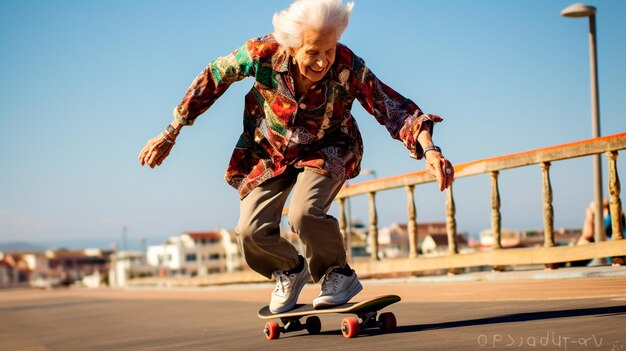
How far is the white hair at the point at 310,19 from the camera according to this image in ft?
14.6

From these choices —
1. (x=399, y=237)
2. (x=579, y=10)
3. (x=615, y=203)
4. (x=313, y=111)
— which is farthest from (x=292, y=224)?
(x=399, y=237)

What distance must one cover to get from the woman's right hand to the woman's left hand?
161cm

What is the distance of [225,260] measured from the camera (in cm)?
12694

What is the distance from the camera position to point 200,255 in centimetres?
12888

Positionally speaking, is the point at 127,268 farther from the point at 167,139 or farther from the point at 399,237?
the point at 167,139

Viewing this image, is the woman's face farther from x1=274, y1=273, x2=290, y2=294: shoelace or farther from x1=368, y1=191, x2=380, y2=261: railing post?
x1=368, y1=191, x2=380, y2=261: railing post

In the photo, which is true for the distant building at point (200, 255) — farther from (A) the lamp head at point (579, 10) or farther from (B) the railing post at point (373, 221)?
(B) the railing post at point (373, 221)

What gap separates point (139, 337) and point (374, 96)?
2307 millimetres

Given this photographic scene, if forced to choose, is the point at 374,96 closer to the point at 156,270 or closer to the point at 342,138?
the point at 342,138

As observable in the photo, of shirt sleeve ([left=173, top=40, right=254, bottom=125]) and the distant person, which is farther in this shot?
the distant person

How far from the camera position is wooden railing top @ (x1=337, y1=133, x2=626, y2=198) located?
29.7 feet

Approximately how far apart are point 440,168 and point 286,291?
1290 mm

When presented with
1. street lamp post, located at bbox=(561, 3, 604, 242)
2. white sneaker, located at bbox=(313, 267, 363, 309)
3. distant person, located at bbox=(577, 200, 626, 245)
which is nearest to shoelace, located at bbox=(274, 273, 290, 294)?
white sneaker, located at bbox=(313, 267, 363, 309)

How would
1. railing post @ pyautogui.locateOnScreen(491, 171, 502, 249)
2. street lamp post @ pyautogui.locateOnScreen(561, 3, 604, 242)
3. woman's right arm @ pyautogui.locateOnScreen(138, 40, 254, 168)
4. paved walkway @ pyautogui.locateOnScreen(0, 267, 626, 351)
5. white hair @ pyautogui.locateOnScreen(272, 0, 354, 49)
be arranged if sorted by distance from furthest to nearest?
street lamp post @ pyautogui.locateOnScreen(561, 3, 604, 242), railing post @ pyautogui.locateOnScreen(491, 171, 502, 249), woman's right arm @ pyautogui.locateOnScreen(138, 40, 254, 168), white hair @ pyautogui.locateOnScreen(272, 0, 354, 49), paved walkway @ pyautogui.locateOnScreen(0, 267, 626, 351)
